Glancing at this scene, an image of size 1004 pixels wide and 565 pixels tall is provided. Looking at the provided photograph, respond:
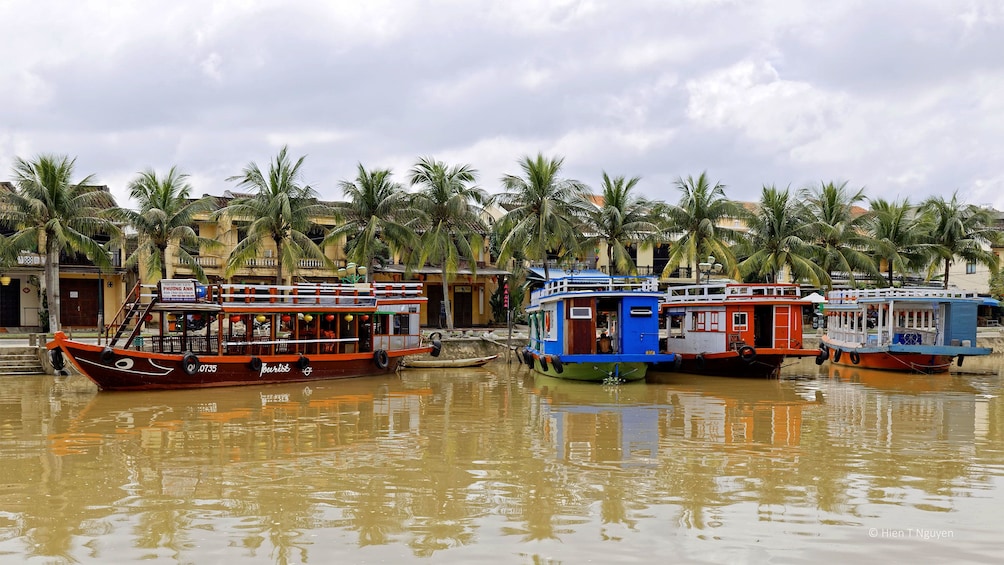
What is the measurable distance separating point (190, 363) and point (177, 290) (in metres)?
1.78

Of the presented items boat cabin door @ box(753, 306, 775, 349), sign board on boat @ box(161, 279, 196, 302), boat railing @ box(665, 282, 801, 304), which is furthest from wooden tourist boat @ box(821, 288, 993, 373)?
sign board on boat @ box(161, 279, 196, 302)

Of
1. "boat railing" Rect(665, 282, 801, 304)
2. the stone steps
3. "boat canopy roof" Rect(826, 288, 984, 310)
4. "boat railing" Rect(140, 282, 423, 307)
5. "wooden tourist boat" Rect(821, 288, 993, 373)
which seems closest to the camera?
"boat railing" Rect(140, 282, 423, 307)

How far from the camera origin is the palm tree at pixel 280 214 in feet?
99.4

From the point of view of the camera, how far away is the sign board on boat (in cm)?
1978

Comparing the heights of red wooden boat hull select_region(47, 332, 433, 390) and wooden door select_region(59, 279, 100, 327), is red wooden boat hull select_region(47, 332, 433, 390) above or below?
below

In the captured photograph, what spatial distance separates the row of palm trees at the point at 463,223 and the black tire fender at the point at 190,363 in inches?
414

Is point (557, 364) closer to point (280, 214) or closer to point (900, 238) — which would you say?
point (280, 214)

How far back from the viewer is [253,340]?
72.3ft

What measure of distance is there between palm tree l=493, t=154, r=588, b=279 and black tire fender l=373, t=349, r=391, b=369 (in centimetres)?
1004

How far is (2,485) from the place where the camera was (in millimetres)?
9836

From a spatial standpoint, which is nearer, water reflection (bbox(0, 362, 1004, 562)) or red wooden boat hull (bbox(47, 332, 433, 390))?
water reflection (bbox(0, 362, 1004, 562))

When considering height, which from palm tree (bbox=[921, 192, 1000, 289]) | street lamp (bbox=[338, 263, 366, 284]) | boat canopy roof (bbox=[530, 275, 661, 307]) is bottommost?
boat canopy roof (bbox=[530, 275, 661, 307])

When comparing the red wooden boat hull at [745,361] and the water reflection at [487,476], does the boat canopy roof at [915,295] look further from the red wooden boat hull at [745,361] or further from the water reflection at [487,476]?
the water reflection at [487,476]

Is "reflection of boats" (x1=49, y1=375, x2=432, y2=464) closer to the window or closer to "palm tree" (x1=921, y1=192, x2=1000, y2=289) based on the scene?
the window
